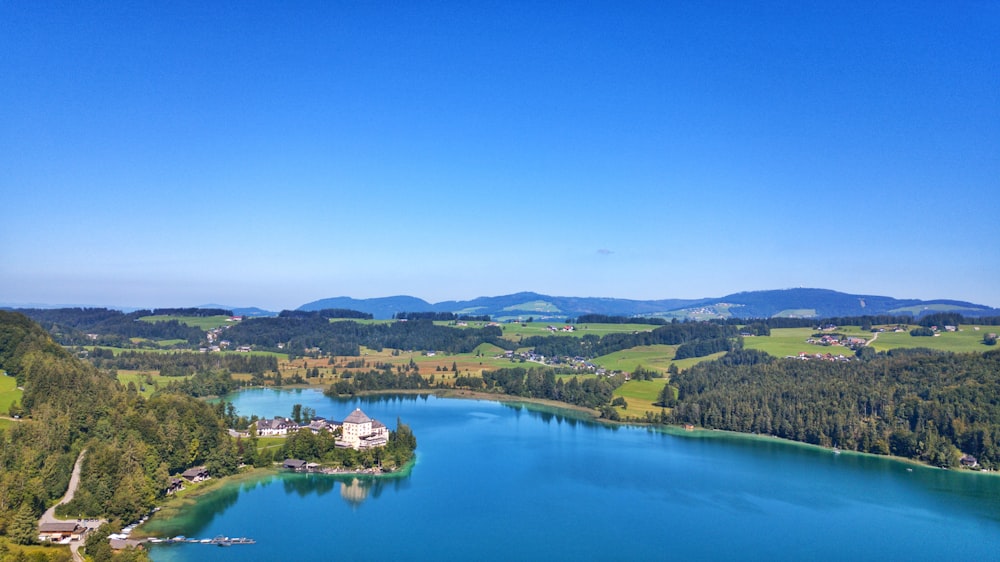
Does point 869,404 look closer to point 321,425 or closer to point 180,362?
point 321,425

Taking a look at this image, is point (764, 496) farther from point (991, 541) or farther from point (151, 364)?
point (151, 364)

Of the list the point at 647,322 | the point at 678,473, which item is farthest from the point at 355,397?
the point at 647,322

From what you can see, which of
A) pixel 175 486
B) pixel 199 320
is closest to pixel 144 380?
pixel 175 486

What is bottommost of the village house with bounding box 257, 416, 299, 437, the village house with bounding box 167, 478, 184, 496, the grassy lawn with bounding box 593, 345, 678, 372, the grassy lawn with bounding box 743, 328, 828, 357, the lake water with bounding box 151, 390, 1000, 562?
the lake water with bounding box 151, 390, 1000, 562

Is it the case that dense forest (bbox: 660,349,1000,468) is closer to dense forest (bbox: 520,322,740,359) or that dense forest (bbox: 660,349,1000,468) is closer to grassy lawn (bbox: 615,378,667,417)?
grassy lawn (bbox: 615,378,667,417)

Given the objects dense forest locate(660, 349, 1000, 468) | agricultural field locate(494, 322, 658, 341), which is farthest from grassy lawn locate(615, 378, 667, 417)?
agricultural field locate(494, 322, 658, 341)
